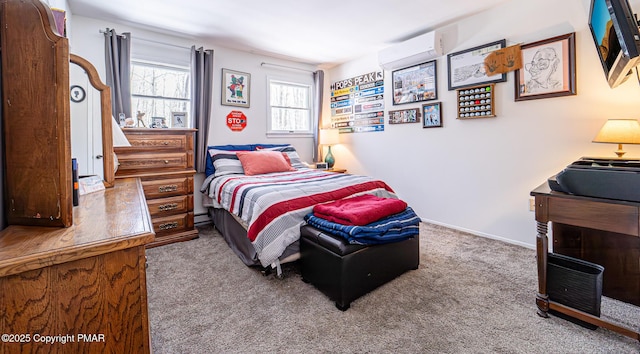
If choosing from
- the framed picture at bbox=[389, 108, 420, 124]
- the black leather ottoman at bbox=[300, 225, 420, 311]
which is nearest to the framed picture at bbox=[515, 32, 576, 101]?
the framed picture at bbox=[389, 108, 420, 124]

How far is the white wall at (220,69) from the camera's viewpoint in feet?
9.89

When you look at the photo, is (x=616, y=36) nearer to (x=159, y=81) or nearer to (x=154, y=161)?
(x=154, y=161)

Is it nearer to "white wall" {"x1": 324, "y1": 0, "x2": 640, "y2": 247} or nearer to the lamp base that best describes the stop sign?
the lamp base

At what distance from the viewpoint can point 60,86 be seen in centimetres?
79

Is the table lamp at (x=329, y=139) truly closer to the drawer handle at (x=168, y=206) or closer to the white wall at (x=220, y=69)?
the white wall at (x=220, y=69)

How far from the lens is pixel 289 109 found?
4645 mm

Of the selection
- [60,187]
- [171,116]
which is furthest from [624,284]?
[171,116]

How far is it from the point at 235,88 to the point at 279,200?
2430 mm

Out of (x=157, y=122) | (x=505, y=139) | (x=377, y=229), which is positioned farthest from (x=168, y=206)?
(x=505, y=139)

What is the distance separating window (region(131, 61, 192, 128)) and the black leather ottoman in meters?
2.44

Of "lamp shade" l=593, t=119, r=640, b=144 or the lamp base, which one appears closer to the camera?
"lamp shade" l=593, t=119, r=640, b=144

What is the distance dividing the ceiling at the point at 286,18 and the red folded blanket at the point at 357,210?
1914 mm

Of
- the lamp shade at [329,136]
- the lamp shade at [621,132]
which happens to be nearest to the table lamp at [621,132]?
the lamp shade at [621,132]

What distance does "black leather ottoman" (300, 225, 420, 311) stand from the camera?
69.6 inches
